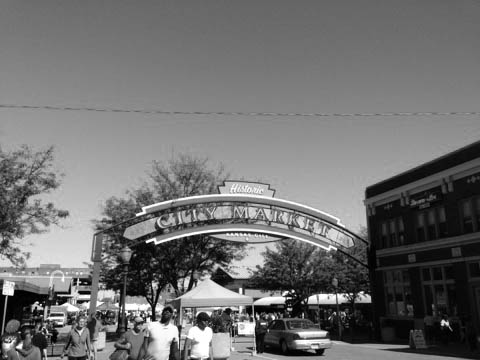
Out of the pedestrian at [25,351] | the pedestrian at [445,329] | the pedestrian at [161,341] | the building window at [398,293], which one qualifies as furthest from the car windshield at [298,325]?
the pedestrian at [25,351]

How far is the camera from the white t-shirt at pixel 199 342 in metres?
8.85

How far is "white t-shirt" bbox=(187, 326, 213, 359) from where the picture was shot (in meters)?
8.85

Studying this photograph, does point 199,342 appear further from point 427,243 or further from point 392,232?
point 392,232

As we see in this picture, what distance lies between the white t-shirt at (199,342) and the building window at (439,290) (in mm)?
17052

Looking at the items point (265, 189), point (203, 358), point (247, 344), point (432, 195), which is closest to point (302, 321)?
point (247, 344)

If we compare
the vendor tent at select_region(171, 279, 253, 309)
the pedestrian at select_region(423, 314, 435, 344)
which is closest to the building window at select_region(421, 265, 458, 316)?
the pedestrian at select_region(423, 314, 435, 344)

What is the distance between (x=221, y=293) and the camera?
62.0 ft

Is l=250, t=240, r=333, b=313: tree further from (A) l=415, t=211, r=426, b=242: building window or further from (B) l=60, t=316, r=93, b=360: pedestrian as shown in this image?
(B) l=60, t=316, r=93, b=360: pedestrian

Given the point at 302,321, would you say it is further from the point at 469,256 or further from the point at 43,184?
the point at 43,184

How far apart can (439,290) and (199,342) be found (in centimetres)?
1792

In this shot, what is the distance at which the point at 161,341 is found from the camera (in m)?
7.58

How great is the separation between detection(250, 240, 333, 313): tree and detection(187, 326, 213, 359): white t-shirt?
32896mm

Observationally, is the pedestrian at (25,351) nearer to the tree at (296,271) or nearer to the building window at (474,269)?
the building window at (474,269)

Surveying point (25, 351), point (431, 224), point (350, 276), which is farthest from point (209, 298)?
point (350, 276)
